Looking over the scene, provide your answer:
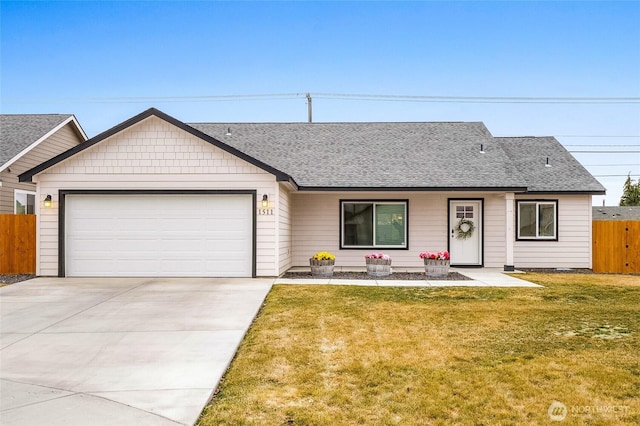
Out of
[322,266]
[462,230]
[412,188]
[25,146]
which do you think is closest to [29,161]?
[25,146]

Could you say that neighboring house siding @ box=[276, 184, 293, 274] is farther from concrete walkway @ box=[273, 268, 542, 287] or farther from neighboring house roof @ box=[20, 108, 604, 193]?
concrete walkway @ box=[273, 268, 542, 287]

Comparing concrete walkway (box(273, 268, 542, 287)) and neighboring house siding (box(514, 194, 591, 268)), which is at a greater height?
neighboring house siding (box(514, 194, 591, 268))

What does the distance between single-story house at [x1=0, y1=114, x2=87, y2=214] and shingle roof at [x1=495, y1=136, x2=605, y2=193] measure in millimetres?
16240

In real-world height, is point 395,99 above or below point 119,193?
above

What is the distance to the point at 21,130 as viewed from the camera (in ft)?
57.4

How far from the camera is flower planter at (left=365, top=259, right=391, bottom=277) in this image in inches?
514

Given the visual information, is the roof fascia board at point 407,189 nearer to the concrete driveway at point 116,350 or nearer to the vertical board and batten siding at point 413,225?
the vertical board and batten siding at point 413,225

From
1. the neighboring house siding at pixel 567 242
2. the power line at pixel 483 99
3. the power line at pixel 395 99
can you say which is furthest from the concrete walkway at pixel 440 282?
the power line at pixel 395 99

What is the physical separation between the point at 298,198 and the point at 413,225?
145 inches

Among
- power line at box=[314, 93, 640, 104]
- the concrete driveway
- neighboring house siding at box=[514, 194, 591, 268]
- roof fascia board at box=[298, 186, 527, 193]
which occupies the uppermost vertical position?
power line at box=[314, 93, 640, 104]

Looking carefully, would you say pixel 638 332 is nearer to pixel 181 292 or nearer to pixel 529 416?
pixel 529 416

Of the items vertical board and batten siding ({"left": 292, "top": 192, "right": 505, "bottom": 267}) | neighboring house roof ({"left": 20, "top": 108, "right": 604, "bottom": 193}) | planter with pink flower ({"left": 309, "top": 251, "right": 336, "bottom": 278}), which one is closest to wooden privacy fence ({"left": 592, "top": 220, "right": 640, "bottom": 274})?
neighboring house roof ({"left": 20, "top": 108, "right": 604, "bottom": 193})

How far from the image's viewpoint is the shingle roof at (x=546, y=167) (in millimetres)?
15758

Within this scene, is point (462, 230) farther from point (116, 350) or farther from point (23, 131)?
point (23, 131)
